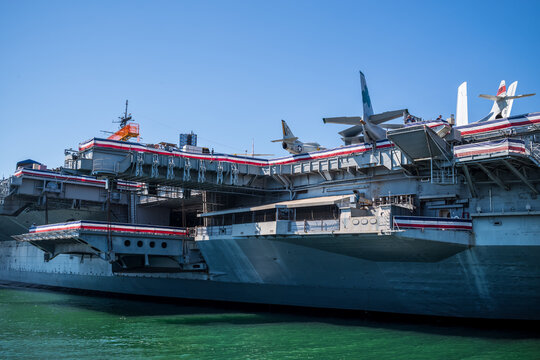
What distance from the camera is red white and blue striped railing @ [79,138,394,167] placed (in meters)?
23.5

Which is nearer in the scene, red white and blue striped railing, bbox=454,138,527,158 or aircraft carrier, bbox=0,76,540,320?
red white and blue striped railing, bbox=454,138,527,158

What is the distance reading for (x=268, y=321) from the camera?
21.8m

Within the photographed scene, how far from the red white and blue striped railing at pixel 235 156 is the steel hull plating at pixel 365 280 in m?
4.44

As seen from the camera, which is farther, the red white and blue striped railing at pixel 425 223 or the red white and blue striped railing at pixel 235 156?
the red white and blue striped railing at pixel 235 156

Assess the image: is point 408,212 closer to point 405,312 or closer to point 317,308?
point 405,312

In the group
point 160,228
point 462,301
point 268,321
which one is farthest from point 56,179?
point 462,301

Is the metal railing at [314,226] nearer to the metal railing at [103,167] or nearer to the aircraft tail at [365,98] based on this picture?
the aircraft tail at [365,98]

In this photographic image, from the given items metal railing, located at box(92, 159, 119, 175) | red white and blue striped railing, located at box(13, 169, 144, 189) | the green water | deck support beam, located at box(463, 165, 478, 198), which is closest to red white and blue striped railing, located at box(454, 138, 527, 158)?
deck support beam, located at box(463, 165, 478, 198)

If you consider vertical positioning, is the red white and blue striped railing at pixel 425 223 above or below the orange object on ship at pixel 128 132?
below

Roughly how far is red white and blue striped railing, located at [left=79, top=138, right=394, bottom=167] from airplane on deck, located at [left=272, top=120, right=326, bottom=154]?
2.92 metres

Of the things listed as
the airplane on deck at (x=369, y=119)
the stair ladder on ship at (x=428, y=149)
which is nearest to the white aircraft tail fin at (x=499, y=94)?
the airplane on deck at (x=369, y=119)

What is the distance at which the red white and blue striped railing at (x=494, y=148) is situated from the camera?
16.8 m

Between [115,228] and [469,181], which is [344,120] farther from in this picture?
[115,228]

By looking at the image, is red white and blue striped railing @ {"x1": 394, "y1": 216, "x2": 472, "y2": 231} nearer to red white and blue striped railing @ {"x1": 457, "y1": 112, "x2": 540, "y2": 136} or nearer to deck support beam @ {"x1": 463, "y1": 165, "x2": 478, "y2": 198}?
deck support beam @ {"x1": 463, "y1": 165, "x2": 478, "y2": 198}
